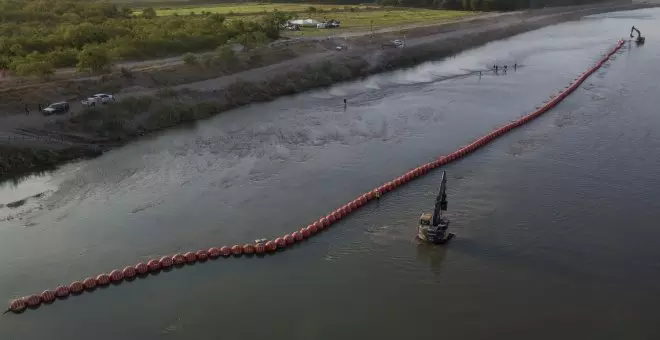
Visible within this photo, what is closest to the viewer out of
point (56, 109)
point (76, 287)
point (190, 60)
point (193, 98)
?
point (76, 287)

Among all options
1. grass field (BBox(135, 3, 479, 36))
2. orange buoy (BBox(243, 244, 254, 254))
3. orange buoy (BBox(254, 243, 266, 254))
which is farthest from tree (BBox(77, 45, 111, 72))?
grass field (BBox(135, 3, 479, 36))

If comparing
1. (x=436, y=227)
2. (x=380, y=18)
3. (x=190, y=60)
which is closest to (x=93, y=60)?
(x=190, y=60)

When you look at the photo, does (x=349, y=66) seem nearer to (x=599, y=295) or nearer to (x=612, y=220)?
(x=612, y=220)

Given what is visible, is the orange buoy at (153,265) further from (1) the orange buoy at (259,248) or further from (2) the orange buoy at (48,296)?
(1) the orange buoy at (259,248)

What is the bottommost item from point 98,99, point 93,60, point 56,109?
point 56,109

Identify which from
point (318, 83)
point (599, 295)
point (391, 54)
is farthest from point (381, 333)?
point (391, 54)

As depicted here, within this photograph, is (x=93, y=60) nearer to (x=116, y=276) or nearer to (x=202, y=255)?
(x=202, y=255)
